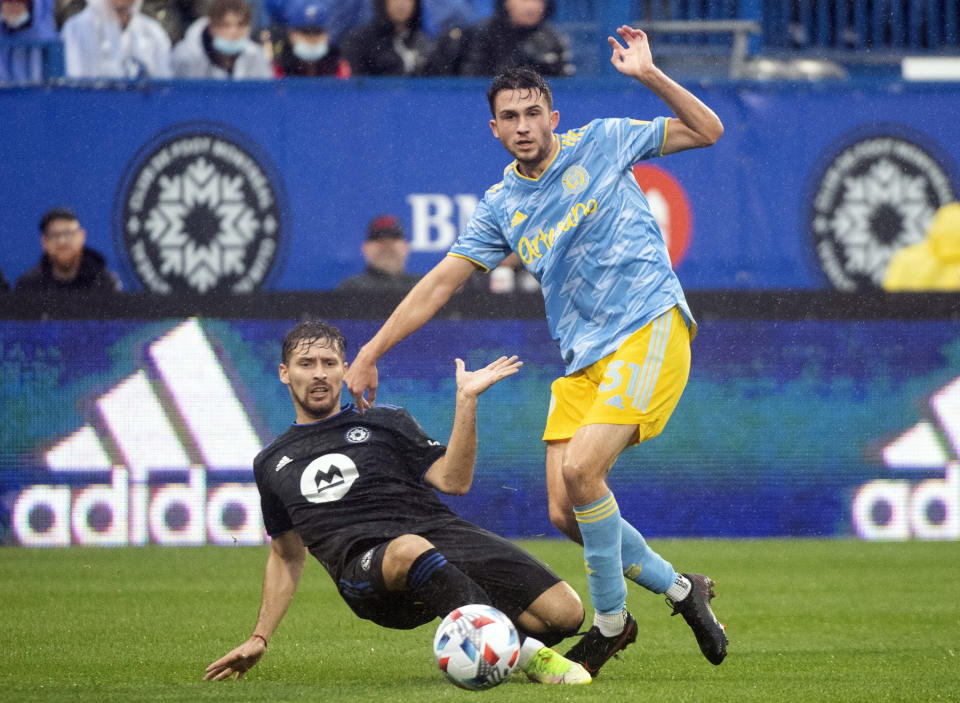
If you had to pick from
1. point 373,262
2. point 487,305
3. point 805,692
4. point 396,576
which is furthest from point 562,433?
point 373,262

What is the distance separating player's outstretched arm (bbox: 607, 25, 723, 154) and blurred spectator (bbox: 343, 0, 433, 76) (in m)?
7.23

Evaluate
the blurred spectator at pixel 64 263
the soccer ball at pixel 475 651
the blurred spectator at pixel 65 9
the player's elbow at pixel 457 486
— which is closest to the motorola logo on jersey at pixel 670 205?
the blurred spectator at pixel 64 263

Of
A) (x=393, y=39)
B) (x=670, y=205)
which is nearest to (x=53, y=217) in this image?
(x=393, y=39)

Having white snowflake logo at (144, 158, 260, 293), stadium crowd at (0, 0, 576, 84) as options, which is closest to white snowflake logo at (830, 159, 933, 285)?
stadium crowd at (0, 0, 576, 84)

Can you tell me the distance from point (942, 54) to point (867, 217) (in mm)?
2251

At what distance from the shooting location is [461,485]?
5.11 m

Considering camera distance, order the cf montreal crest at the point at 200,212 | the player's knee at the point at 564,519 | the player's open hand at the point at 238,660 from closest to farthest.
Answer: the player's open hand at the point at 238,660, the player's knee at the point at 564,519, the cf montreal crest at the point at 200,212

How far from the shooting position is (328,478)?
17.4 ft

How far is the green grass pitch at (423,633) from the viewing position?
16.2 feet

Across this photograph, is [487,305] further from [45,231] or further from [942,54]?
[942,54]

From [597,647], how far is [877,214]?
26.5 feet

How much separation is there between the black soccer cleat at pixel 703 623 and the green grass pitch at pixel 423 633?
0.08 meters

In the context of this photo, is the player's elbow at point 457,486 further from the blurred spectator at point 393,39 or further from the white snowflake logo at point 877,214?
the white snowflake logo at point 877,214

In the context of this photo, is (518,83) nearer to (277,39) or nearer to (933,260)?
(277,39)
